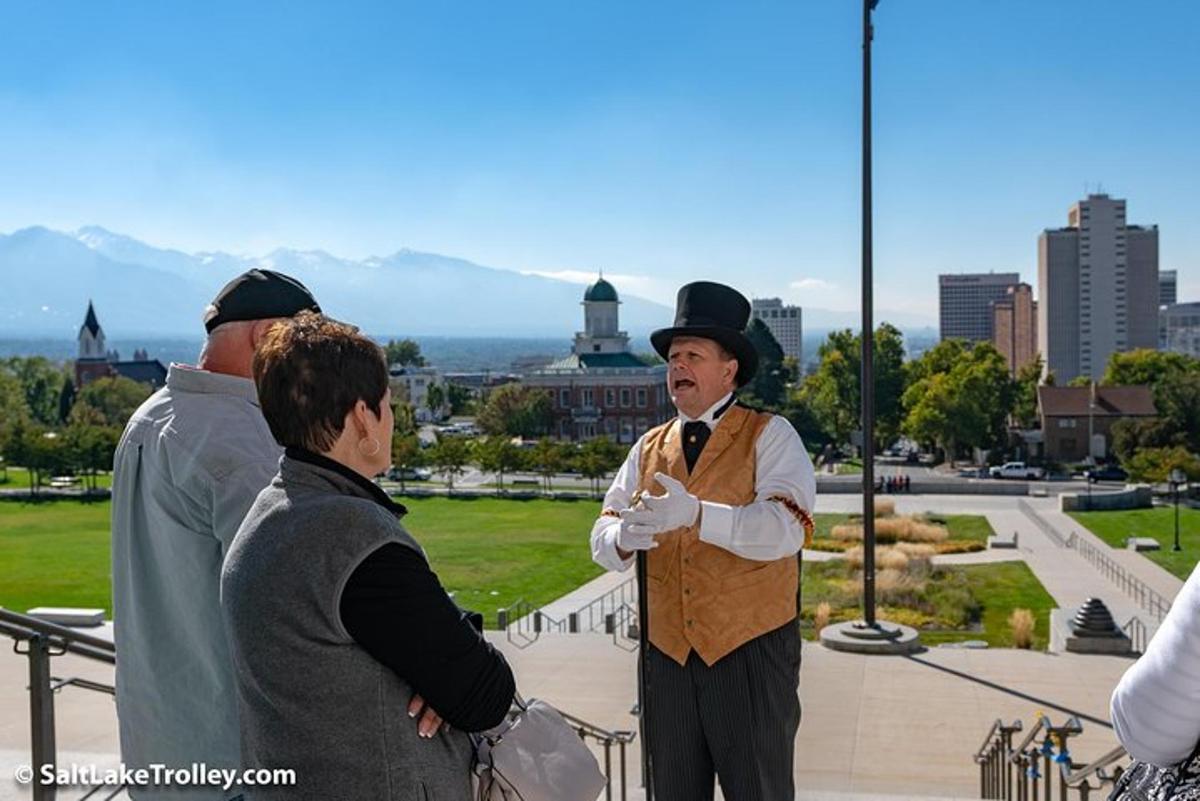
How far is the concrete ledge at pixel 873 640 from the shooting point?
13.3 meters

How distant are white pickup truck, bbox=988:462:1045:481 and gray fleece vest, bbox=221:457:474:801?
58984 mm

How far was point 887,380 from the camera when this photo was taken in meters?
73.2

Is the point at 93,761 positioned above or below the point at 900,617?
above

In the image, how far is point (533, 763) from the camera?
240 cm

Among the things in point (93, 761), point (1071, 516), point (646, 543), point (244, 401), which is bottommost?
point (1071, 516)

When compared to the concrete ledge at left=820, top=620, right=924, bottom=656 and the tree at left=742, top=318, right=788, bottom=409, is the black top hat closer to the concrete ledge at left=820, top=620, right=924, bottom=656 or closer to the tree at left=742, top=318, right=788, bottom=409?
the concrete ledge at left=820, top=620, right=924, bottom=656

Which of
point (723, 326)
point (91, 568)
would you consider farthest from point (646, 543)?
point (91, 568)

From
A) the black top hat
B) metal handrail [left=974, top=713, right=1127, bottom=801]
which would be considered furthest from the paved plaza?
the black top hat

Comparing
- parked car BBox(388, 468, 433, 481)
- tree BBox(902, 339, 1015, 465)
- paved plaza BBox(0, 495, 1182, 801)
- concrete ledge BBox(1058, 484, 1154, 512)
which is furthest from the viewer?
tree BBox(902, 339, 1015, 465)

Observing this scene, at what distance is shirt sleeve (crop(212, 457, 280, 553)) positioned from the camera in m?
2.79

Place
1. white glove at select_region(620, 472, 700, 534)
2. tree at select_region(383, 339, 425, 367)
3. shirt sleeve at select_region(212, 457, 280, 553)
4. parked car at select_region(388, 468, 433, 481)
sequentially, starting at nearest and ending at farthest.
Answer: shirt sleeve at select_region(212, 457, 280, 553), white glove at select_region(620, 472, 700, 534), parked car at select_region(388, 468, 433, 481), tree at select_region(383, 339, 425, 367)

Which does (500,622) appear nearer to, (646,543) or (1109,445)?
(646,543)

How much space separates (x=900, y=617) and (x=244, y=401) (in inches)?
764

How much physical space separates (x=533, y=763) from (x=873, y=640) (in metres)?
11.6
